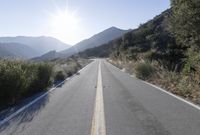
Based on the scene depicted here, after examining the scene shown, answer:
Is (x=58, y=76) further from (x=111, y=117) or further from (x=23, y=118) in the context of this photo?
(x=111, y=117)

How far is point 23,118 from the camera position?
30.1 ft

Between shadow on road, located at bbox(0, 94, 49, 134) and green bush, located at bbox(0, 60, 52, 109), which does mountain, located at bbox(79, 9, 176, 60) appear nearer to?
green bush, located at bbox(0, 60, 52, 109)

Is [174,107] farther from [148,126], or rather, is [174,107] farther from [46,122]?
[46,122]

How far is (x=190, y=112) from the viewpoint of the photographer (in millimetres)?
9133

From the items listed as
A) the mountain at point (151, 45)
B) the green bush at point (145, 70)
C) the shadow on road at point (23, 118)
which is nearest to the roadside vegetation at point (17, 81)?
the shadow on road at point (23, 118)

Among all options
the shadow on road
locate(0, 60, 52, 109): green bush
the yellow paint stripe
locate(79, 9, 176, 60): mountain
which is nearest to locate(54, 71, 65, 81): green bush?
locate(0, 60, 52, 109): green bush

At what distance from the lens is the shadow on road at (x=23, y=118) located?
8.09 meters

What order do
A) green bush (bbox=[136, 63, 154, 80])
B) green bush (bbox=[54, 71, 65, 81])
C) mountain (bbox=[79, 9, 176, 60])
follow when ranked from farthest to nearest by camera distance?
mountain (bbox=[79, 9, 176, 60]), green bush (bbox=[54, 71, 65, 81]), green bush (bbox=[136, 63, 154, 80])

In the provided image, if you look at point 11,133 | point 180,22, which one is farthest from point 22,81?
point 180,22

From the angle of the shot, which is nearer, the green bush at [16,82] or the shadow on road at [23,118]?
the shadow on road at [23,118]

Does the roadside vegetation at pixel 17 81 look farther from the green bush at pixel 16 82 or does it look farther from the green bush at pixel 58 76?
the green bush at pixel 58 76

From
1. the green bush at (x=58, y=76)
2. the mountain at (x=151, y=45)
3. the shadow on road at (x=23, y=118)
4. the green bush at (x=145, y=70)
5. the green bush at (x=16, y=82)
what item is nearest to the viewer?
the shadow on road at (x=23, y=118)

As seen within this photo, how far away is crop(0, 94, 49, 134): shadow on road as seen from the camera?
8086 millimetres

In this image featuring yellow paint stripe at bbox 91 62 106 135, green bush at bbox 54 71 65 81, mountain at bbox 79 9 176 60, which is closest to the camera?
yellow paint stripe at bbox 91 62 106 135
